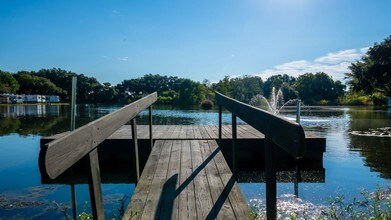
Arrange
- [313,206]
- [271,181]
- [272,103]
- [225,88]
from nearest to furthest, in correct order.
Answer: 1. [271,181]
2. [313,206]
3. [272,103]
4. [225,88]

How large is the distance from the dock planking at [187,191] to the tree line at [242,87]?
4087cm

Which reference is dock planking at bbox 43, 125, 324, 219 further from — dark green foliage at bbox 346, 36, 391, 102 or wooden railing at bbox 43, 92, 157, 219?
dark green foliage at bbox 346, 36, 391, 102

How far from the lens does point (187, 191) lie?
3.05 metres

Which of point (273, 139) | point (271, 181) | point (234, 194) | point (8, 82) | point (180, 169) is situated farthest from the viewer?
point (8, 82)

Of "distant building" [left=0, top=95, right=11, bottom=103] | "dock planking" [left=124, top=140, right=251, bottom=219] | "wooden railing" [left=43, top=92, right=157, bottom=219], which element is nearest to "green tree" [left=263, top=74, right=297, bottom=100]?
"distant building" [left=0, top=95, right=11, bottom=103]

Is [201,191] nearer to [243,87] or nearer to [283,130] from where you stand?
[283,130]

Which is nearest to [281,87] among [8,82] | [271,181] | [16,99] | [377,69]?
[377,69]

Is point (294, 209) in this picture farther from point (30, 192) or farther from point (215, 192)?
point (30, 192)

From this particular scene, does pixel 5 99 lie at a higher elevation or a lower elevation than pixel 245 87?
lower

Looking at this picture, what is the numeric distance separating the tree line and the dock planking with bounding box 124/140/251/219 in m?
40.9

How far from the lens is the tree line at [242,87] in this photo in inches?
1516

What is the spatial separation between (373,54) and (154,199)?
4342cm

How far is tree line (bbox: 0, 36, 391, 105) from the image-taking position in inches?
1516

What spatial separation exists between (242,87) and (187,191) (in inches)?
2340
